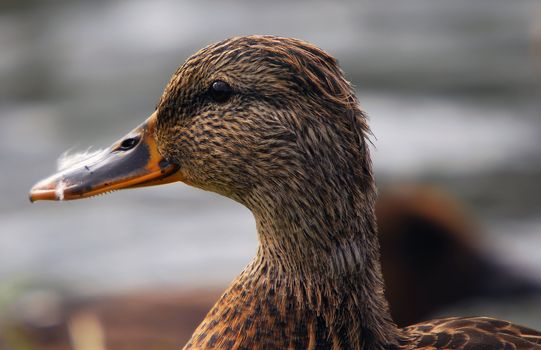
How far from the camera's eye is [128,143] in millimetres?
2893

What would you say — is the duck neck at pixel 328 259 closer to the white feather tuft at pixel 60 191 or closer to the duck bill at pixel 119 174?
the duck bill at pixel 119 174

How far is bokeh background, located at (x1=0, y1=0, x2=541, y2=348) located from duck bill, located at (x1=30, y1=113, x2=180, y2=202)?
295cm

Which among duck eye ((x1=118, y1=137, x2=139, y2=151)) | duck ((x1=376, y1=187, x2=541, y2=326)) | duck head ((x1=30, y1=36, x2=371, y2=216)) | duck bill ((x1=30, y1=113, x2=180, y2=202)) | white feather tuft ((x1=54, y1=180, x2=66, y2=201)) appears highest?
duck head ((x1=30, y1=36, x2=371, y2=216))

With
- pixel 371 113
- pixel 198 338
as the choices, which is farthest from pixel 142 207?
pixel 198 338

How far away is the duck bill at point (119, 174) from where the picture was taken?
282 centimetres

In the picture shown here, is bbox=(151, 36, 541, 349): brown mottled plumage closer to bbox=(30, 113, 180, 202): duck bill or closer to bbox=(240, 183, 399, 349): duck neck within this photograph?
bbox=(240, 183, 399, 349): duck neck

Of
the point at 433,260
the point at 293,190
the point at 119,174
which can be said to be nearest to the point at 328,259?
the point at 293,190

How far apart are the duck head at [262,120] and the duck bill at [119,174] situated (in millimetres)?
32

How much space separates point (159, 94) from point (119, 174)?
6140 mm

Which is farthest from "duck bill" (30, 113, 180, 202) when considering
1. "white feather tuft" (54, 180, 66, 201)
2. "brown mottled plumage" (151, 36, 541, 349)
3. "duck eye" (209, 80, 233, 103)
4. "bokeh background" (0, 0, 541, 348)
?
"bokeh background" (0, 0, 541, 348)

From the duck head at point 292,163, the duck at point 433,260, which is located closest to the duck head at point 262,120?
the duck head at point 292,163

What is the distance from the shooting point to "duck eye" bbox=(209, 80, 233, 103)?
8.67ft

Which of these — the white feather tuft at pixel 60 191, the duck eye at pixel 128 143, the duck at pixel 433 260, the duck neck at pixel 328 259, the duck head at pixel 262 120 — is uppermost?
the duck head at pixel 262 120

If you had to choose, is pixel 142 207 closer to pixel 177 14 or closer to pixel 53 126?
pixel 53 126
